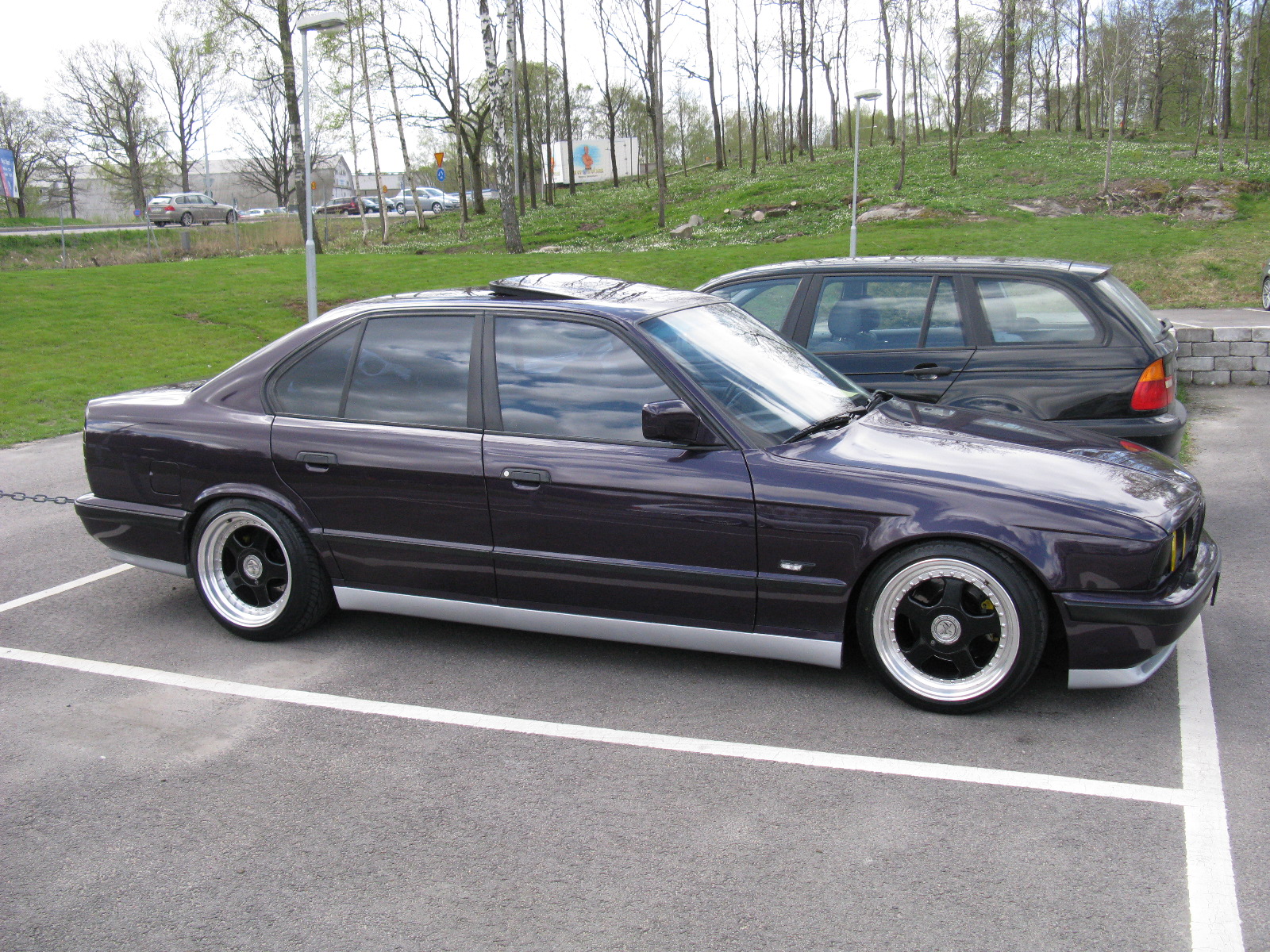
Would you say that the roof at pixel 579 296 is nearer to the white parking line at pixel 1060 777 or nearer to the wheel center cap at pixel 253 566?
the wheel center cap at pixel 253 566

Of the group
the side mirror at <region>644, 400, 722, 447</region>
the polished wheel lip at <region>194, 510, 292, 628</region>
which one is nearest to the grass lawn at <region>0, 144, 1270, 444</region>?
the polished wheel lip at <region>194, 510, 292, 628</region>

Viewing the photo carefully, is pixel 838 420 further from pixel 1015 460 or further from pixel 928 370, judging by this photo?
pixel 928 370

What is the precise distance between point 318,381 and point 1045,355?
4.21 metres

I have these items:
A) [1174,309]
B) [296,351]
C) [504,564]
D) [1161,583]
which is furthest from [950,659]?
[1174,309]

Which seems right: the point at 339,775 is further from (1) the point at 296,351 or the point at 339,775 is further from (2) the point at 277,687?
(1) the point at 296,351

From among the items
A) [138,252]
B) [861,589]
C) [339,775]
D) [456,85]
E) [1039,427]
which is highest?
[456,85]

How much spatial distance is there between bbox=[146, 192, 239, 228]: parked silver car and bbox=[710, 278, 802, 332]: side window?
1685 inches

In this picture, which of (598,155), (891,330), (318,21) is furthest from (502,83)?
(598,155)

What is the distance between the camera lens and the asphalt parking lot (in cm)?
269

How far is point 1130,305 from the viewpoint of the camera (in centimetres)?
632

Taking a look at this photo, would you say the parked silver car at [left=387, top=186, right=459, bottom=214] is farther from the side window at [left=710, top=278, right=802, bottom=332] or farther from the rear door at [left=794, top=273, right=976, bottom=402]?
the rear door at [left=794, top=273, right=976, bottom=402]

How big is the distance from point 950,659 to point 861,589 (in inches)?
16.3

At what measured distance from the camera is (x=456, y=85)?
4175cm

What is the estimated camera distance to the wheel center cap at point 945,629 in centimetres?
377
